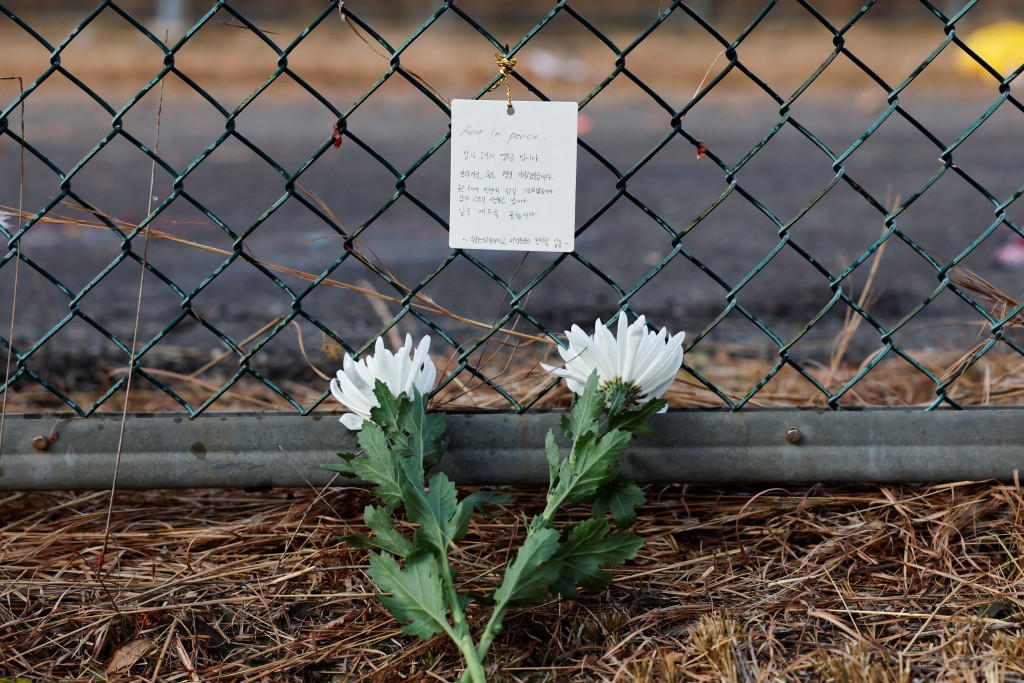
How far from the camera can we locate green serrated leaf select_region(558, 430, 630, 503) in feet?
4.83

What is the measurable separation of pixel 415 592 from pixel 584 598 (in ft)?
1.16

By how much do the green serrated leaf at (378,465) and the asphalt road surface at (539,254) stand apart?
0.39m

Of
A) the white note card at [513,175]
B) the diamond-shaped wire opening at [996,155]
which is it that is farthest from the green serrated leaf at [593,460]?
the diamond-shaped wire opening at [996,155]

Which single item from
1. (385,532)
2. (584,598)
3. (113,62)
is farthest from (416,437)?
(113,62)

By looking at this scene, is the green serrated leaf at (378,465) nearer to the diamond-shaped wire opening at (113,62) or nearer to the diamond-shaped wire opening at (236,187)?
the diamond-shaped wire opening at (236,187)

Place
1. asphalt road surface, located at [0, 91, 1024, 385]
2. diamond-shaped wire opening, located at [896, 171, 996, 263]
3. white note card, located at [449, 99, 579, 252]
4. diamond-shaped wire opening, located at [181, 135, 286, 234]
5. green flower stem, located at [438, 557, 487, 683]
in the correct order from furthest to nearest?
diamond-shaped wire opening, located at [181, 135, 286, 234]
diamond-shaped wire opening, located at [896, 171, 996, 263]
asphalt road surface, located at [0, 91, 1024, 385]
white note card, located at [449, 99, 579, 252]
green flower stem, located at [438, 557, 487, 683]

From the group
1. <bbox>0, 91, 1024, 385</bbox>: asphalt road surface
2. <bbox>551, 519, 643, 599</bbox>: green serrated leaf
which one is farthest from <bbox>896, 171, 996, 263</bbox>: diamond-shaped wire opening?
<bbox>551, 519, 643, 599</bbox>: green serrated leaf

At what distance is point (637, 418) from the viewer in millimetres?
1560

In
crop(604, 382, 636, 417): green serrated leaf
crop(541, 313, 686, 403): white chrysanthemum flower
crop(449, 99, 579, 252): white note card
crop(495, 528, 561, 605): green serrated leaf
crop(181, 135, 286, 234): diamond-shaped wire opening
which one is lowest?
crop(495, 528, 561, 605): green serrated leaf

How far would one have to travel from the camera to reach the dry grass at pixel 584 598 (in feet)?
4.76

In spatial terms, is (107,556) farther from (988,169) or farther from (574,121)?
(988,169)

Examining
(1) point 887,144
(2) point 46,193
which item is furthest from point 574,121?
(1) point 887,144

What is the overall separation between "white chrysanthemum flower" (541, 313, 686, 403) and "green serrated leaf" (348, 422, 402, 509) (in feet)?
1.11

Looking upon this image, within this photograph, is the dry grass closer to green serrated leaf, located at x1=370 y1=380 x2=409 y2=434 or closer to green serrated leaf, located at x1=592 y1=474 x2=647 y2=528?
green serrated leaf, located at x1=592 y1=474 x2=647 y2=528
